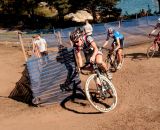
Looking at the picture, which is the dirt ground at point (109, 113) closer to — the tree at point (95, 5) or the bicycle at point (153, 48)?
the bicycle at point (153, 48)

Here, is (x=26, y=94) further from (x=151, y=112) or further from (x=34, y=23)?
(x=34, y=23)

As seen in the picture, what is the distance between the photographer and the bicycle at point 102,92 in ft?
37.3

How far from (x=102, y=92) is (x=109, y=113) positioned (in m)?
0.70

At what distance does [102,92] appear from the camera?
1173 cm

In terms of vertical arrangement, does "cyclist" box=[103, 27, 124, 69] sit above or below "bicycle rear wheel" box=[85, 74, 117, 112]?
above

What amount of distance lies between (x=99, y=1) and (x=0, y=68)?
24.6 m

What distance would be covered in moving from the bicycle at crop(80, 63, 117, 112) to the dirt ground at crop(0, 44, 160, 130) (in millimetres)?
261

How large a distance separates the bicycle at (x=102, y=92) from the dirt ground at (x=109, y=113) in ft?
0.86

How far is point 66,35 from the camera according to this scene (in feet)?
86.4

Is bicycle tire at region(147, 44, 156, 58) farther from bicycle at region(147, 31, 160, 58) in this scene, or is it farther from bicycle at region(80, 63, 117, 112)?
bicycle at region(80, 63, 117, 112)

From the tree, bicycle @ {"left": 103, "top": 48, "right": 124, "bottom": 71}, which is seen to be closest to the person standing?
bicycle @ {"left": 103, "top": 48, "right": 124, "bottom": 71}

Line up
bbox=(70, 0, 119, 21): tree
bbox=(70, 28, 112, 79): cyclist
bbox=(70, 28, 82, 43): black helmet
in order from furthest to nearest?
bbox=(70, 0, 119, 21): tree
bbox=(70, 28, 82, 43): black helmet
bbox=(70, 28, 112, 79): cyclist

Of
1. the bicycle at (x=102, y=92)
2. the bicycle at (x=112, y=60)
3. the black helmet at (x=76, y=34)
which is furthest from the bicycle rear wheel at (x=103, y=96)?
the bicycle at (x=112, y=60)

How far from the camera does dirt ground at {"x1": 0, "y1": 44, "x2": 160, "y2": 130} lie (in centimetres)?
1083
